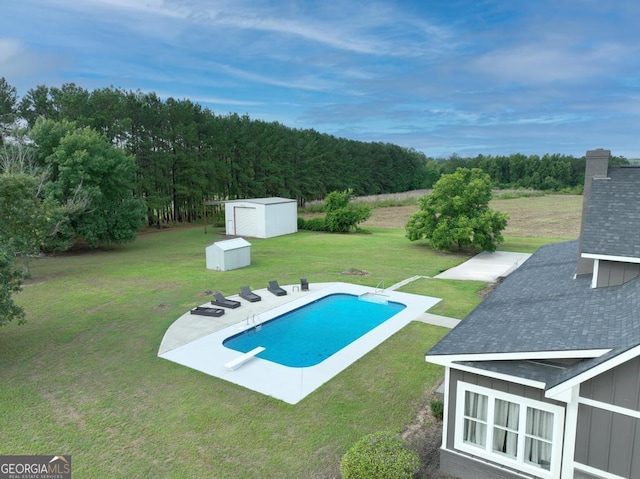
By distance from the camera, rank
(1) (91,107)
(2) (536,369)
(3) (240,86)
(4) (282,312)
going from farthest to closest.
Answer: (3) (240,86), (1) (91,107), (4) (282,312), (2) (536,369)

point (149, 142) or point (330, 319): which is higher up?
point (149, 142)

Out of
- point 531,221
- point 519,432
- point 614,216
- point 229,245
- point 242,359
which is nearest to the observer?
point 519,432

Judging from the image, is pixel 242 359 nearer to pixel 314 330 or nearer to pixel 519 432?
pixel 314 330

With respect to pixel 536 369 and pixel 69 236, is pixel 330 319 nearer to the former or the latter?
pixel 536 369

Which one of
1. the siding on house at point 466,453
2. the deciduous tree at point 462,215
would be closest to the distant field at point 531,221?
the deciduous tree at point 462,215

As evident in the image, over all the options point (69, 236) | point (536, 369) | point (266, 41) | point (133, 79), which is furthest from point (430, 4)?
point (133, 79)

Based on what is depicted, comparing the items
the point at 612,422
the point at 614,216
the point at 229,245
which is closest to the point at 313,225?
the point at 229,245
